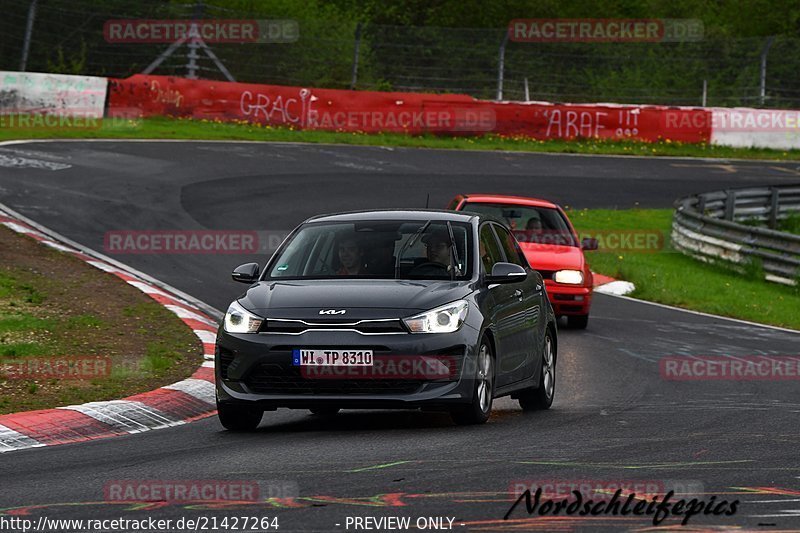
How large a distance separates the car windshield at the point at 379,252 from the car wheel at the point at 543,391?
1353mm

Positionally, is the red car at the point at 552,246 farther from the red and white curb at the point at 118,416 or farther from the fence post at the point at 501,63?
the fence post at the point at 501,63

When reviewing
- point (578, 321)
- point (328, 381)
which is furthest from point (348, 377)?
point (578, 321)

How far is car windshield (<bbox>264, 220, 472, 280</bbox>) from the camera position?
10.4 metres

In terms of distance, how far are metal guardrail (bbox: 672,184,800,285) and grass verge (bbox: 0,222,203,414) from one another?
12.3 meters

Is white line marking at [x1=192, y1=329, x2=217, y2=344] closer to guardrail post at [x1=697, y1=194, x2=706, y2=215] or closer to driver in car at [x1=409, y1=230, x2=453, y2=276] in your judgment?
driver in car at [x1=409, y1=230, x2=453, y2=276]

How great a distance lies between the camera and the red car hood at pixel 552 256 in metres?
17.4

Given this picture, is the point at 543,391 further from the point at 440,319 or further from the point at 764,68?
the point at 764,68

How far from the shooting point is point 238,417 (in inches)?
387

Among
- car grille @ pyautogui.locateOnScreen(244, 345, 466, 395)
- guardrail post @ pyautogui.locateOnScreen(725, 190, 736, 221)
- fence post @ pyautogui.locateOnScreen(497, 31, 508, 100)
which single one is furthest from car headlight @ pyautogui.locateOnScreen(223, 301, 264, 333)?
fence post @ pyautogui.locateOnScreen(497, 31, 508, 100)

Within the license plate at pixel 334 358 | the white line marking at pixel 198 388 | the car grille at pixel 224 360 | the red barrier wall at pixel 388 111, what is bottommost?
the white line marking at pixel 198 388

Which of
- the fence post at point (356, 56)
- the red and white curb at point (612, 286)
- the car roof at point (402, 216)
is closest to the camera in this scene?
the car roof at point (402, 216)

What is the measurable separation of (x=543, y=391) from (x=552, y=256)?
20.5 ft

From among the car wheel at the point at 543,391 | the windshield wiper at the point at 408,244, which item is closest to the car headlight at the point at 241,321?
the windshield wiper at the point at 408,244

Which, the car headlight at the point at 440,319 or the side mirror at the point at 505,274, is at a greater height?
the side mirror at the point at 505,274
